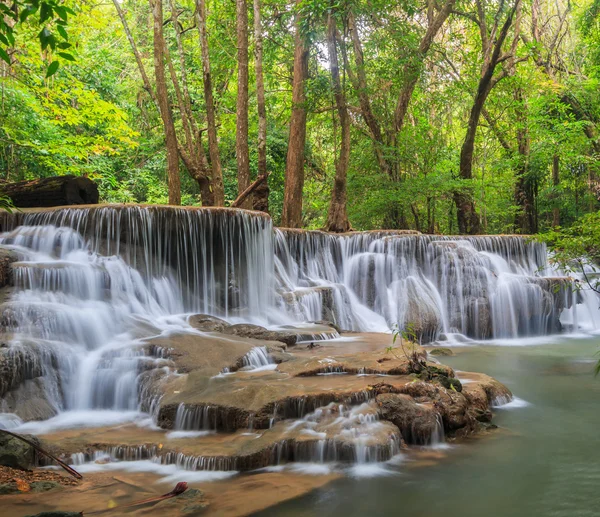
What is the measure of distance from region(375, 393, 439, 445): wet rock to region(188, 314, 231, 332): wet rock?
3.83 m

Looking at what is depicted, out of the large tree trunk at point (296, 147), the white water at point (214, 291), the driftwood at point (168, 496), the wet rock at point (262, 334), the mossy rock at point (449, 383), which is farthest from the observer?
the large tree trunk at point (296, 147)

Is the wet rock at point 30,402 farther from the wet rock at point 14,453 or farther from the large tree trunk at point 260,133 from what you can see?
the large tree trunk at point 260,133

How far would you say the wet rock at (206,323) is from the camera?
8586 mm

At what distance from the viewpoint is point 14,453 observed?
438 cm

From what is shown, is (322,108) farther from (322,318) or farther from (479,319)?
(479,319)

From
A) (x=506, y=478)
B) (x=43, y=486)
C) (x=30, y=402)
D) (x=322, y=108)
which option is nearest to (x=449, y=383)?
(x=506, y=478)

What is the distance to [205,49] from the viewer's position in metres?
13.1

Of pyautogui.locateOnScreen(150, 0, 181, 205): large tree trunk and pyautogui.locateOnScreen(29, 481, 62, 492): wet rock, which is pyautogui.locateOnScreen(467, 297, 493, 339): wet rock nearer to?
pyautogui.locateOnScreen(150, 0, 181, 205): large tree trunk

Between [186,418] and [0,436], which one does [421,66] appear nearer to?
[186,418]

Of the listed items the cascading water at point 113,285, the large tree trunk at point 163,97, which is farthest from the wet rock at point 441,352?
the large tree trunk at point 163,97

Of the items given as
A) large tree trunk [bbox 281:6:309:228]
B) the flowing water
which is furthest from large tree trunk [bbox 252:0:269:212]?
large tree trunk [bbox 281:6:309:228]

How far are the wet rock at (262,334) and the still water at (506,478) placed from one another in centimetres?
320

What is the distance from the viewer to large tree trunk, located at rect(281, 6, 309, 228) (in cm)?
1527

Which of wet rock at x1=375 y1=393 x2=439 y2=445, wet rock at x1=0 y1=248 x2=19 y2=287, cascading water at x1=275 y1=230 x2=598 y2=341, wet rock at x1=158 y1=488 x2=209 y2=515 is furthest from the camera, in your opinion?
cascading water at x1=275 y1=230 x2=598 y2=341
